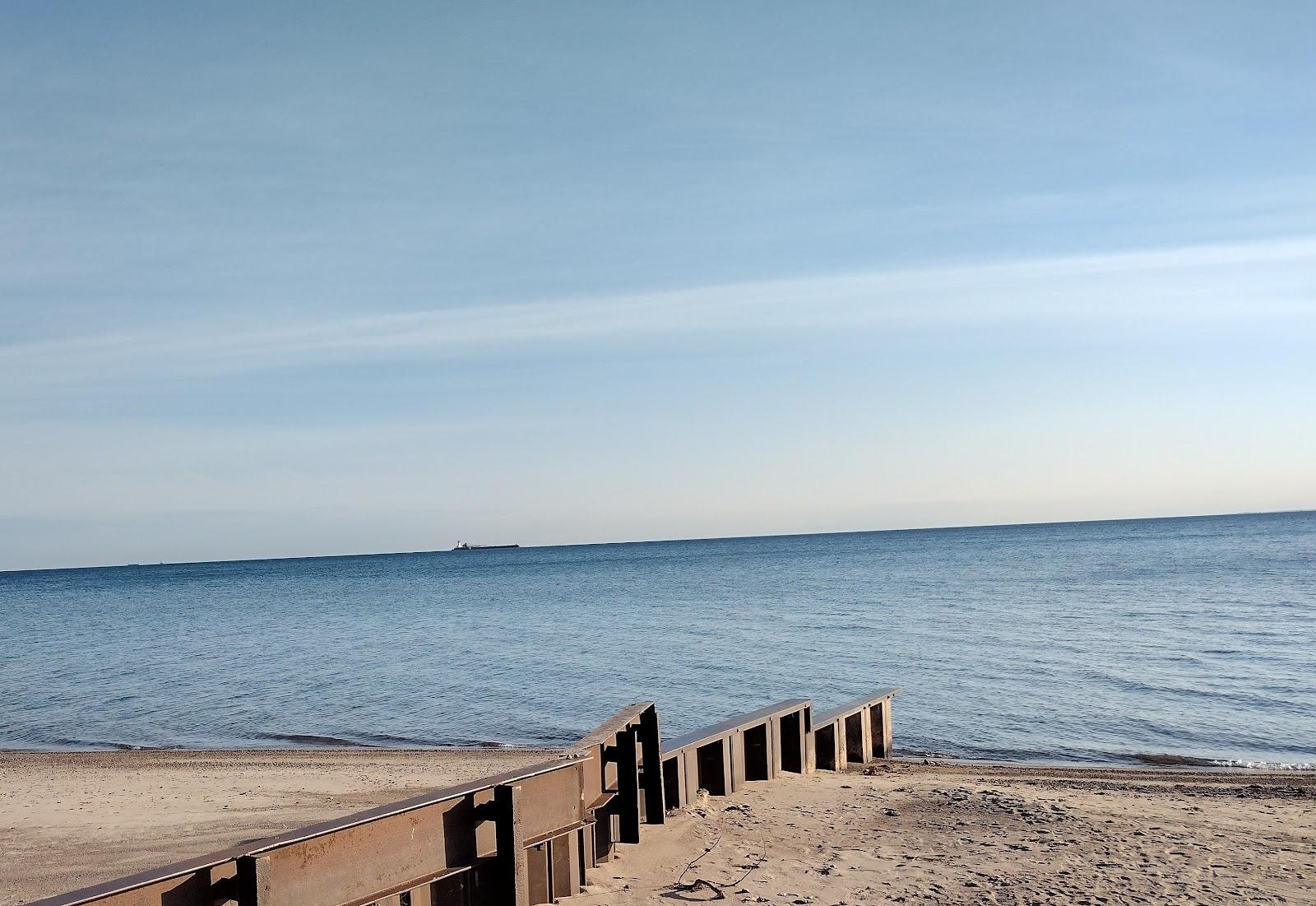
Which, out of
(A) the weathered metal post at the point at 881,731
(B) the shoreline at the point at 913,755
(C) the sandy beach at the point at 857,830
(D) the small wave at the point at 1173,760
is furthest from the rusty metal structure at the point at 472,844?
(D) the small wave at the point at 1173,760

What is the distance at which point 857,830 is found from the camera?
34.1 feet

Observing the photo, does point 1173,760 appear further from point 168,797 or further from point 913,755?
point 168,797

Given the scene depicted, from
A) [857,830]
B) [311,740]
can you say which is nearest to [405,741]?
[311,740]

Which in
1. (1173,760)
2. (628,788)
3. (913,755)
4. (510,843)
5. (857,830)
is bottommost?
(1173,760)

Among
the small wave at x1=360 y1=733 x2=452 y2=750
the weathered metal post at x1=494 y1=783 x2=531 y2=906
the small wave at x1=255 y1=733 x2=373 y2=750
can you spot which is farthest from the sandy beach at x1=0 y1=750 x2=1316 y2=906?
the small wave at x1=255 y1=733 x2=373 y2=750

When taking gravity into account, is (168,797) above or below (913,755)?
above

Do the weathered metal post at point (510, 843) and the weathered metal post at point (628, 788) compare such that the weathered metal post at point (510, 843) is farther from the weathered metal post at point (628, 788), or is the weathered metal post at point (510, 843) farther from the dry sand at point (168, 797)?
the dry sand at point (168, 797)

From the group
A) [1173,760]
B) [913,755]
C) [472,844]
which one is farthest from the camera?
[913,755]

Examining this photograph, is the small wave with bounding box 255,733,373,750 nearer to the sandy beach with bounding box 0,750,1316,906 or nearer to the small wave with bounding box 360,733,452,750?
the small wave with bounding box 360,733,452,750

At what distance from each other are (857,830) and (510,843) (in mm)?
4940

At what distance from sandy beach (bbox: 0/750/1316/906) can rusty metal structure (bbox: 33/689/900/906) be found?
46 cm

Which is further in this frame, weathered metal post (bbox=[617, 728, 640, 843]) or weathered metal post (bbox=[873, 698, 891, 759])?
weathered metal post (bbox=[873, 698, 891, 759])

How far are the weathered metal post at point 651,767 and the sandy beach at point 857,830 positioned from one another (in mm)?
245

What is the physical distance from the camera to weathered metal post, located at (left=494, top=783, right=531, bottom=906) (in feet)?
21.6
